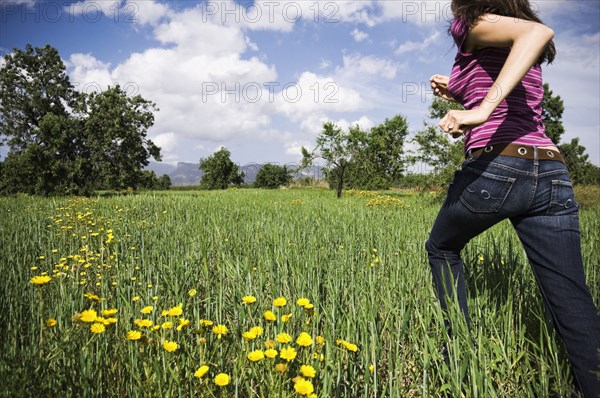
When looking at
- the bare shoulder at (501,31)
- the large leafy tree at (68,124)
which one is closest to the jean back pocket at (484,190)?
the bare shoulder at (501,31)

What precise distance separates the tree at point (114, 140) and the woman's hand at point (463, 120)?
26.3m

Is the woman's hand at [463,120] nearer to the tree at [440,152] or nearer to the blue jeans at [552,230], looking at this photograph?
the blue jeans at [552,230]

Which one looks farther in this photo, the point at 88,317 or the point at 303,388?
the point at 88,317

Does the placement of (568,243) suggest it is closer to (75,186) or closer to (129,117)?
(75,186)

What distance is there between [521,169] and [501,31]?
0.55 metres

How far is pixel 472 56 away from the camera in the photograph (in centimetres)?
145

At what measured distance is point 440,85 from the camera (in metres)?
1.91

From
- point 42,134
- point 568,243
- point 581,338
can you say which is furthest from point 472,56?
point 42,134

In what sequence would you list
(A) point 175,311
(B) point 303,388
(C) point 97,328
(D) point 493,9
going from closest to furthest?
1. (B) point 303,388
2. (D) point 493,9
3. (C) point 97,328
4. (A) point 175,311

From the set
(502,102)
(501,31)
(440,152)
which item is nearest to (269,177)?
(440,152)

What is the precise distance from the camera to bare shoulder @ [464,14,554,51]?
1190 mm

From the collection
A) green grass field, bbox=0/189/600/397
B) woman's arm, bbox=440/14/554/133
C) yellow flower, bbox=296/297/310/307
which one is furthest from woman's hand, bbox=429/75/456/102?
yellow flower, bbox=296/297/310/307

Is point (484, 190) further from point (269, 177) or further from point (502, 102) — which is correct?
point (269, 177)

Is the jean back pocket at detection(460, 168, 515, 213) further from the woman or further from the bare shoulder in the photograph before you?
the bare shoulder
